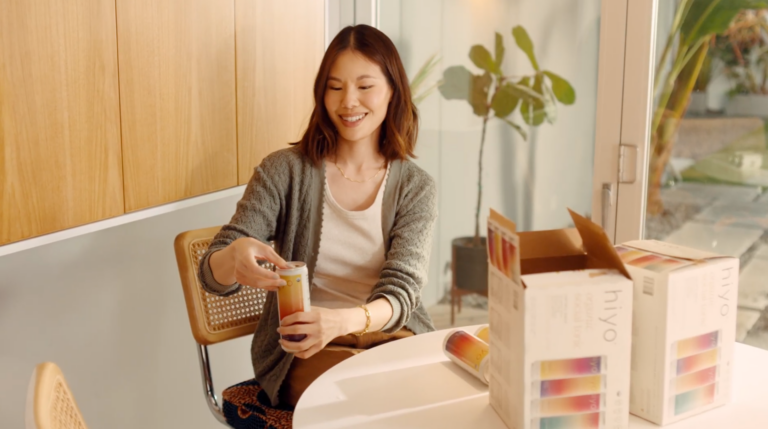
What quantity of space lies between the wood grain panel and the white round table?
1.09 meters

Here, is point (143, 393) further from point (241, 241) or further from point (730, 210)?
point (730, 210)

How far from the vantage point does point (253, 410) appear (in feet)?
5.90

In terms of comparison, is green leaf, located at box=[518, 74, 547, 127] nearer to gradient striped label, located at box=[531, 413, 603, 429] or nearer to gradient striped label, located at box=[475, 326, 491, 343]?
gradient striped label, located at box=[475, 326, 491, 343]

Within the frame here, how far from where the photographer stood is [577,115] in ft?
8.76

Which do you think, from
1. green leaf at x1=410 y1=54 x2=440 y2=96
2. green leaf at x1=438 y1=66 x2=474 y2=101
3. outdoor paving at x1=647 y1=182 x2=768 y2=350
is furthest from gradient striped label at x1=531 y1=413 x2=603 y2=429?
green leaf at x1=410 y1=54 x2=440 y2=96

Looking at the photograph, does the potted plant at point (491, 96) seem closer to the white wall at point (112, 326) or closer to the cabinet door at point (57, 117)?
the white wall at point (112, 326)

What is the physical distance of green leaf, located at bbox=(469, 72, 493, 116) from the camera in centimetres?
290

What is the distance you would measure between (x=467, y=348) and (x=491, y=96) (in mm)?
1755

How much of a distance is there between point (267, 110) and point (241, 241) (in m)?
0.93

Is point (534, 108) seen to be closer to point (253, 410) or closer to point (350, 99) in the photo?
point (350, 99)

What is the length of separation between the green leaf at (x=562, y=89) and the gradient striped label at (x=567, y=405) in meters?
1.83

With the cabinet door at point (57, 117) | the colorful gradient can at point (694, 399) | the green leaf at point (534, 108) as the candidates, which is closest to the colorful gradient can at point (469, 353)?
the colorful gradient can at point (694, 399)

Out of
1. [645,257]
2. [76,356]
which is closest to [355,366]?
[645,257]

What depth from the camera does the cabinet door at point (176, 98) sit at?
1703 mm
